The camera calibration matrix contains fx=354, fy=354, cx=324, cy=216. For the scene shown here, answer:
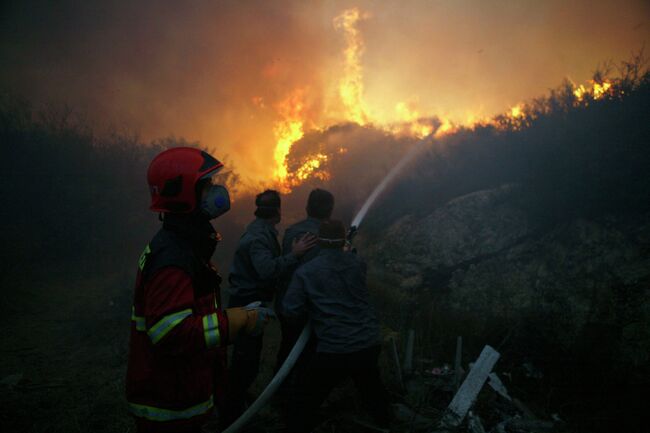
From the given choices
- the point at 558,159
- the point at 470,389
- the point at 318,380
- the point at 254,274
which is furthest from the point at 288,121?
the point at 318,380

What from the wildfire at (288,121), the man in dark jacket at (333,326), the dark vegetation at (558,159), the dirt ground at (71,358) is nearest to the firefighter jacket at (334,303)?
the man in dark jacket at (333,326)

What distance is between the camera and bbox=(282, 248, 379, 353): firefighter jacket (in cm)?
300

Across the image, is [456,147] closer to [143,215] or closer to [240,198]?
[240,198]

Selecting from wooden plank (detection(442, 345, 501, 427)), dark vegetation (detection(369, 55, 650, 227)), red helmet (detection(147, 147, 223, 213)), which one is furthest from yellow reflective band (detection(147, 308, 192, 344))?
dark vegetation (detection(369, 55, 650, 227))

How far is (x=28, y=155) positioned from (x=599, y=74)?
49.6ft

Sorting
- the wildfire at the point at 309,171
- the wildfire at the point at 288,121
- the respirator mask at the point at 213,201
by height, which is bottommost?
the respirator mask at the point at 213,201

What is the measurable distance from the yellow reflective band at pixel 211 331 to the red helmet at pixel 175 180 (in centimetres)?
60

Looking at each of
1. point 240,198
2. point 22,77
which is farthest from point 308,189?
point 22,77

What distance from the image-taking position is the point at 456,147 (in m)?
8.23

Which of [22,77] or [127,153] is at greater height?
[22,77]

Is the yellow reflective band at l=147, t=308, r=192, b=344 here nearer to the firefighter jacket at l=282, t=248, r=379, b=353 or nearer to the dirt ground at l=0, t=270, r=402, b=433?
the firefighter jacket at l=282, t=248, r=379, b=353

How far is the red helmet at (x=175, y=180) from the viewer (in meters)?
1.89

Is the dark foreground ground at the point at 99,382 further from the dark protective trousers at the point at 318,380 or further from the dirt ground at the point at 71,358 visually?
the dark protective trousers at the point at 318,380

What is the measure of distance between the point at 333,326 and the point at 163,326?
1.65 metres
